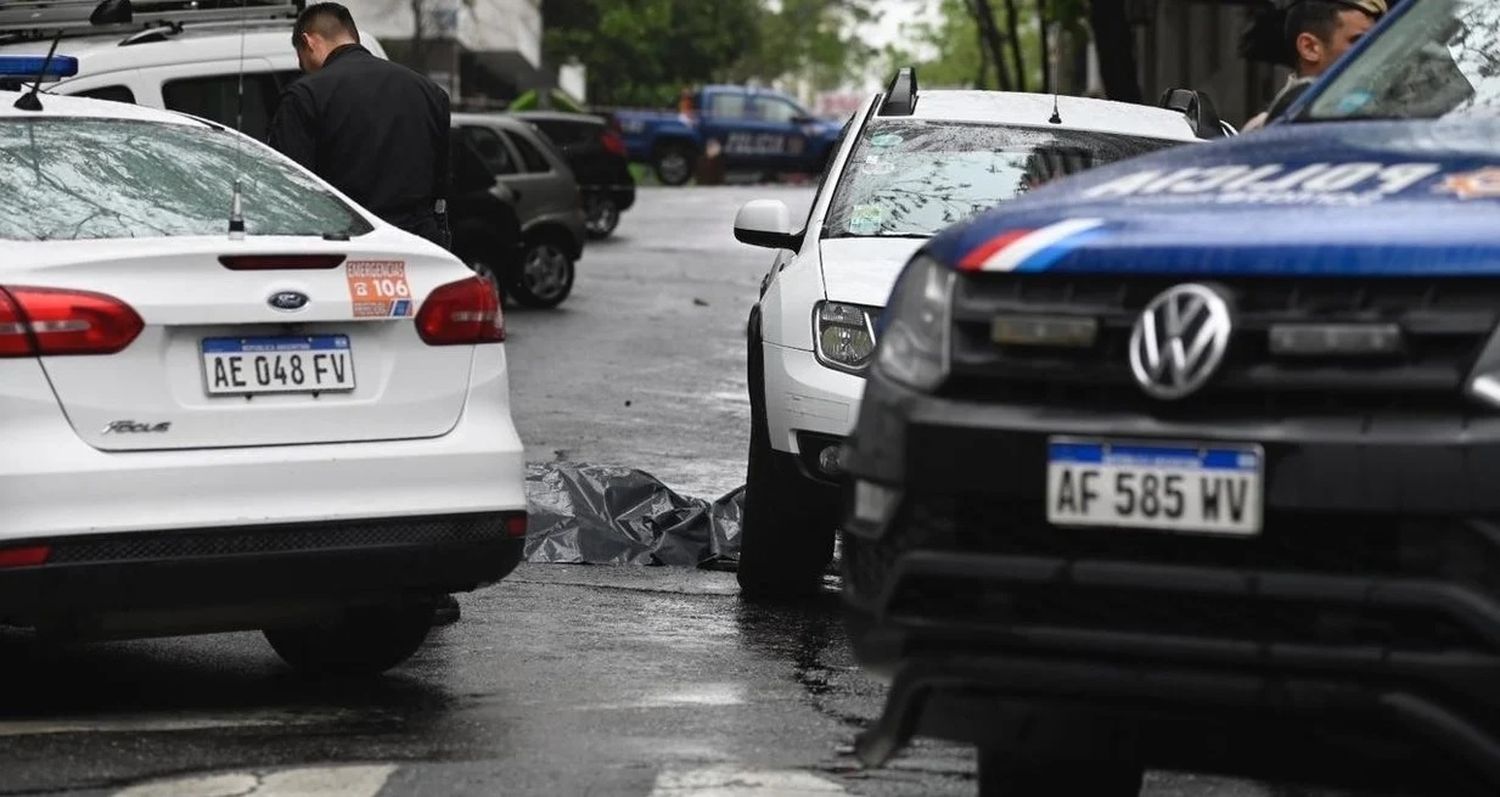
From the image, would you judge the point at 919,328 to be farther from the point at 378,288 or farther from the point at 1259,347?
the point at 378,288

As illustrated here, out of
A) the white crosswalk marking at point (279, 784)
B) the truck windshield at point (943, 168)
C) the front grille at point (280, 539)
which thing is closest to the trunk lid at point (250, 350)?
the front grille at point (280, 539)

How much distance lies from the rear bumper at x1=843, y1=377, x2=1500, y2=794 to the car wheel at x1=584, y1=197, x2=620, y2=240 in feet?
92.1

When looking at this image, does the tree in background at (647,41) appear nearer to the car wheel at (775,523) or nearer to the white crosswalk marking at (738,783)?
the car wheel at (775,523)

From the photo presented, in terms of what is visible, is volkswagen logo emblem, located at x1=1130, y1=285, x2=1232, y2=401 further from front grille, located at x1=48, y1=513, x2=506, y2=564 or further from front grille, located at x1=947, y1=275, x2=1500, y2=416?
front grille, located at x1=48, y1=513, x2=506, y2=564

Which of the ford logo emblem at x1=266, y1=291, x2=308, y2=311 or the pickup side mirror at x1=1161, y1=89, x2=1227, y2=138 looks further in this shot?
the pickup side mirror at x1=1161, y1=89, x2=1227, y2=138

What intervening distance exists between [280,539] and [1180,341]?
2566 mm

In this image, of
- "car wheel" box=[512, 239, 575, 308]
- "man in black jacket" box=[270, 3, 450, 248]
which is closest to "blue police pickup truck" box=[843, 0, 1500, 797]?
"man in black jacket" box=[270, 3, 450, 248]

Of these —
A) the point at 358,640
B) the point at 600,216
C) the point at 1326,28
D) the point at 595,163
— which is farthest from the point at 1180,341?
the point at 600,216

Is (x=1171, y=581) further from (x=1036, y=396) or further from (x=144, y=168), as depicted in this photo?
(x=144, y=168)

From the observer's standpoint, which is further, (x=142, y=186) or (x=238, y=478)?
(x=142, y=186)

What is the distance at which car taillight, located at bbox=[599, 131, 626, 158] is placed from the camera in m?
31.8

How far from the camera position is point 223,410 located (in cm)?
605

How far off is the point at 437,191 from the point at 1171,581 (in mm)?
5660

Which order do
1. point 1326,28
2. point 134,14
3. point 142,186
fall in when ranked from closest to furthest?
point 142,186
point 1326,28
point 134,14
